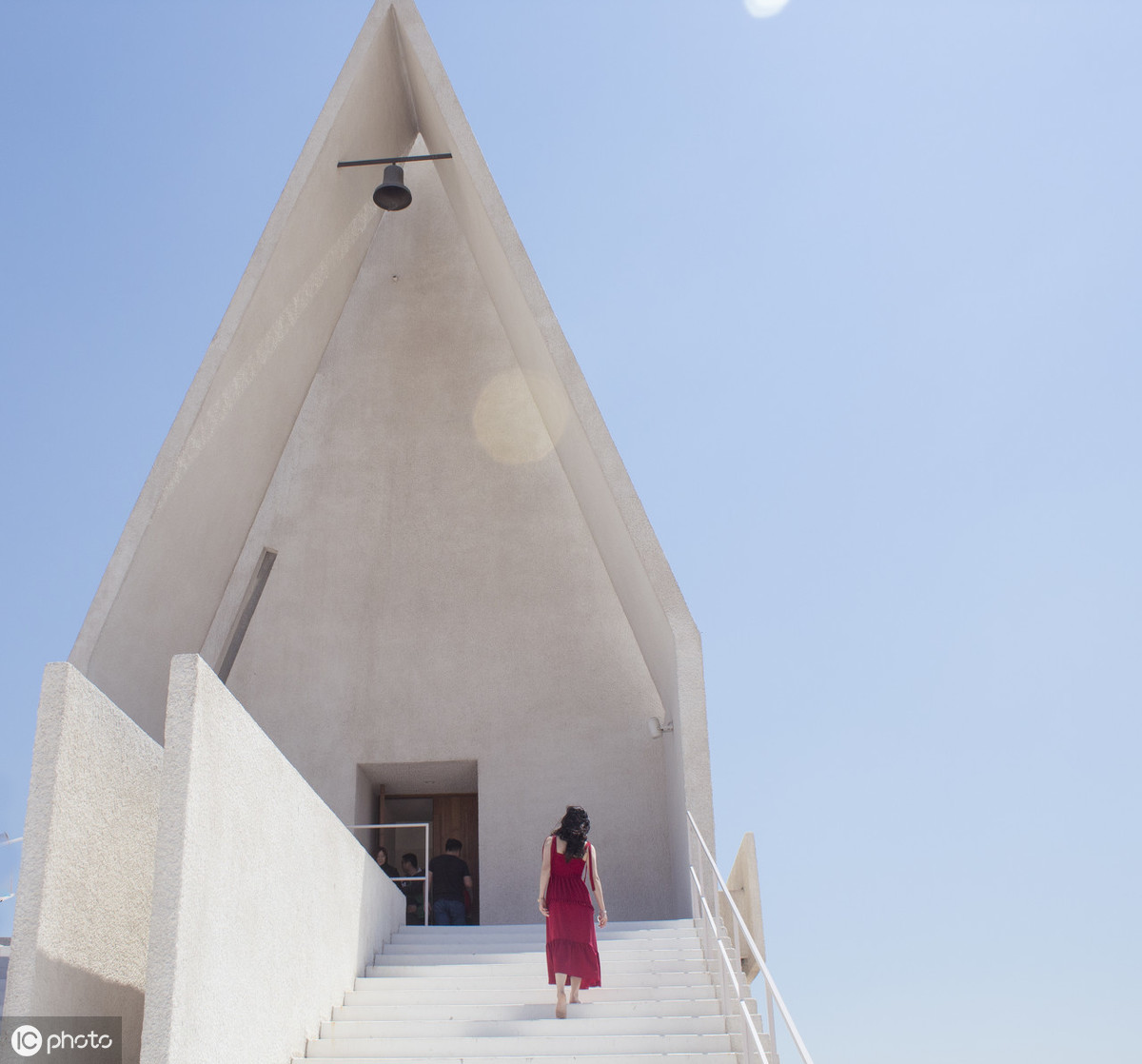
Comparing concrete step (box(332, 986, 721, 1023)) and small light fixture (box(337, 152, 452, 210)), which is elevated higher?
small light fixture (box(337, 152, 452, 210))

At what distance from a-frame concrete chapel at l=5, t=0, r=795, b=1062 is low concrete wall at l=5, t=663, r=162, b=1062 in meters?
0.99

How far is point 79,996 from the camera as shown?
378 cm

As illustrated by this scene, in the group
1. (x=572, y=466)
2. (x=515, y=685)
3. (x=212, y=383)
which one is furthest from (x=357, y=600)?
(x=212, y=383)

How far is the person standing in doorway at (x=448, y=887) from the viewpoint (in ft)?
27.9

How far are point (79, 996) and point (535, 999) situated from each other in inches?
92.2

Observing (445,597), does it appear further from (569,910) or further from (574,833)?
(569,910)

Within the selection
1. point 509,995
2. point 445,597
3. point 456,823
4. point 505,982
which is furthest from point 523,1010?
point 456,823

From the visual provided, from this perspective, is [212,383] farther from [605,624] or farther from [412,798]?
[412,798]

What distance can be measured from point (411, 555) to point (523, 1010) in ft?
20.4

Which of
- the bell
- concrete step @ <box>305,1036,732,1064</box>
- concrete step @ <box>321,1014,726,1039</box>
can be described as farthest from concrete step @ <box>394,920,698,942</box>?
the bell

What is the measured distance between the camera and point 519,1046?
4.75 meters

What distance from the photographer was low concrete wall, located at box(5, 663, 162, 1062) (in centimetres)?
355

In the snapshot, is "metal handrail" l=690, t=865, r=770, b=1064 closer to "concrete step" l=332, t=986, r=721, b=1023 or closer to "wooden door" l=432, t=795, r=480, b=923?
"concrete step" l=332, t=986, r=721, b=1023

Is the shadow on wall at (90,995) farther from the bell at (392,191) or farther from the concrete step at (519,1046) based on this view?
the bell at (392,191)
